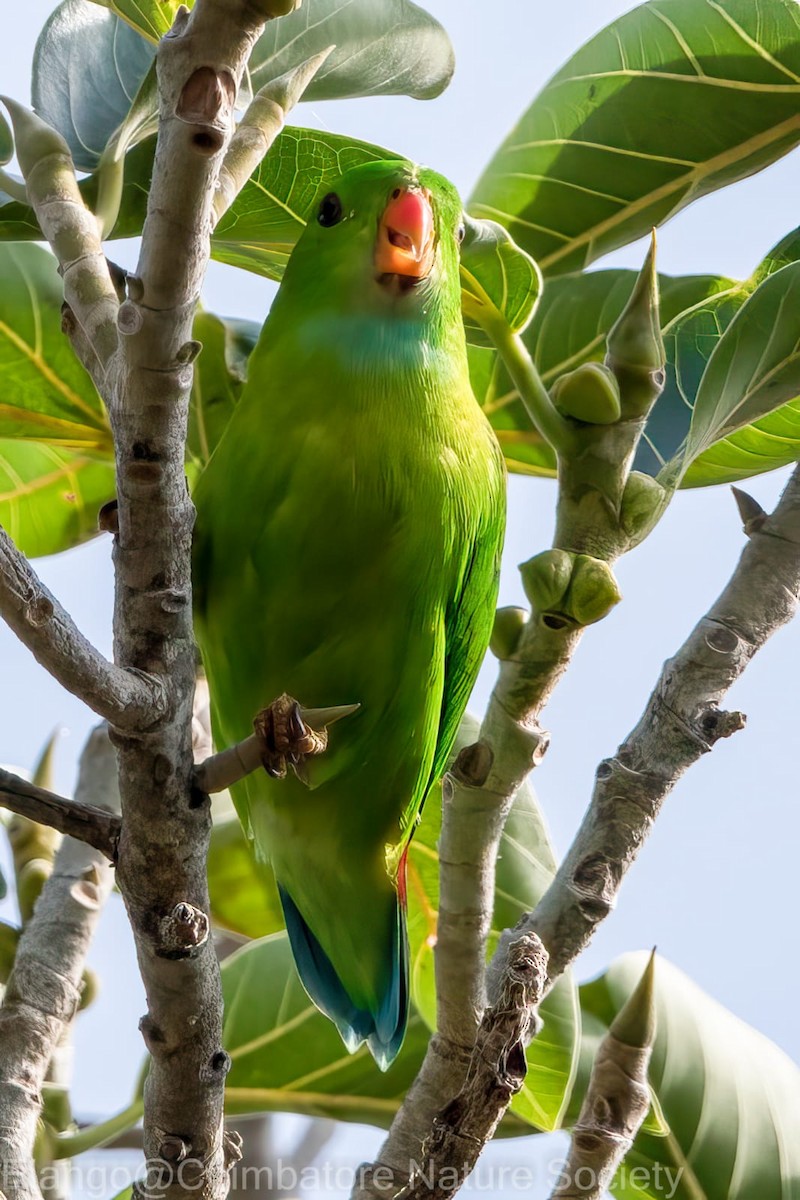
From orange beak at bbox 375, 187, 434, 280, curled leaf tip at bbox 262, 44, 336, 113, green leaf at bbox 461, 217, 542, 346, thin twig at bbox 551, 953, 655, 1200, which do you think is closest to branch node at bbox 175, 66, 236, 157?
curled leaf tip at bbox 262, 44, 336, 113

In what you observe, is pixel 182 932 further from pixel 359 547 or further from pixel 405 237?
pixel 405 237

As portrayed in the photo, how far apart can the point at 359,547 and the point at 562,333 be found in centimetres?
69

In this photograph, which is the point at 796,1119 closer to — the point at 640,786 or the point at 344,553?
the point at 640,786

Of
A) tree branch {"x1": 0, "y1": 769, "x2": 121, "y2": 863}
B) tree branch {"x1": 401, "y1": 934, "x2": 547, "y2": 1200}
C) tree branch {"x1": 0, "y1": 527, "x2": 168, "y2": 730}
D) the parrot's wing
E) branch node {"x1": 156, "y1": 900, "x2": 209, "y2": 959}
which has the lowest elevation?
tree branch {"x1": 401, "y1": 934, "x2": 547, "y2": 1200}

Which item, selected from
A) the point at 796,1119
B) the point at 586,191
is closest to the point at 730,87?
the point at 586,191

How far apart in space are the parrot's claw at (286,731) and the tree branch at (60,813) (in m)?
0.12

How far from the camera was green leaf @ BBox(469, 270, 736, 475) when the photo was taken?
5.84 ft

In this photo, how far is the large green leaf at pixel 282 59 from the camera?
1.55 meters

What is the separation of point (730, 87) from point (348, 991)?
1181mm

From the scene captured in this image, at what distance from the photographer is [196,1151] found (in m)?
1.04

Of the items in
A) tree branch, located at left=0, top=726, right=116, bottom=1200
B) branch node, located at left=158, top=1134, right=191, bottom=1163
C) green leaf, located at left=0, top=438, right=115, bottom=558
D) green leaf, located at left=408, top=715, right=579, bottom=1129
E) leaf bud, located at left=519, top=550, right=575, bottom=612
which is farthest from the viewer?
green leaf, located at left=0, top=438, right=115, bottom=558

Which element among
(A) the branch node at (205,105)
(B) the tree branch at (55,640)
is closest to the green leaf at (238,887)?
(B) the tree branch at (55,640)

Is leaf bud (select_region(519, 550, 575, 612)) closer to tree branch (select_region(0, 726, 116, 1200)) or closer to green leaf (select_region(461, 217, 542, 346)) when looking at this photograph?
green leaf (select_region(461, 217, 542, 346))

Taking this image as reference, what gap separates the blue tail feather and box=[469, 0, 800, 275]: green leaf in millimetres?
919
